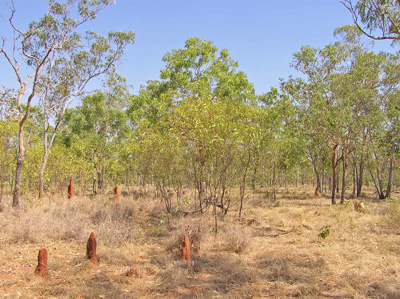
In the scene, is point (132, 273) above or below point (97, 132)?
below

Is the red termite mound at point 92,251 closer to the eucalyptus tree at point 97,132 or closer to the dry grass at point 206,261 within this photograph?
the dry grass at point 206,261

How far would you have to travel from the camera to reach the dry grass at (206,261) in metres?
5.54

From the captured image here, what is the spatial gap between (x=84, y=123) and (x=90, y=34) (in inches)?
303

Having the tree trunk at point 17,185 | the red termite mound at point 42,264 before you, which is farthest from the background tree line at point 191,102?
the red termite mound at point 42,264

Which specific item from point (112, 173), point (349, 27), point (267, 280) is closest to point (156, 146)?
point (267, 280)

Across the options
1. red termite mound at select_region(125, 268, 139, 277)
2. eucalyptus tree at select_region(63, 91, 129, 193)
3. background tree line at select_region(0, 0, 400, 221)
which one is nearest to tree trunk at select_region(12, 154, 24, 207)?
background tree line at select_region(0, 0, 400, 221)

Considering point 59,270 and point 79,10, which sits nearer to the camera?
point 59,270

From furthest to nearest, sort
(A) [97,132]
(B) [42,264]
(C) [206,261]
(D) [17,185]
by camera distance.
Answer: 1. (A) [97,132]
2. (D) [17,185]
3. (C) [206,261]
4. (B) [42,264]

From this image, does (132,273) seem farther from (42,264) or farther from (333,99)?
(333,99)

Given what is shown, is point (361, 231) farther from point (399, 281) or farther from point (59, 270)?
point (59, 270)

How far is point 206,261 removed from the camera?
7168 mm

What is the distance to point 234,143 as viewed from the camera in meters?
9.21

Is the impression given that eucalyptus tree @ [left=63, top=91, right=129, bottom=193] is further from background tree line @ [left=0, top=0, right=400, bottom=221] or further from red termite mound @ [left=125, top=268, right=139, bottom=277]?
red termite mound @ [left=125, top=268, right=139, bottom=277]

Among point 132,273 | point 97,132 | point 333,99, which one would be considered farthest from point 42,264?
point 97,132
